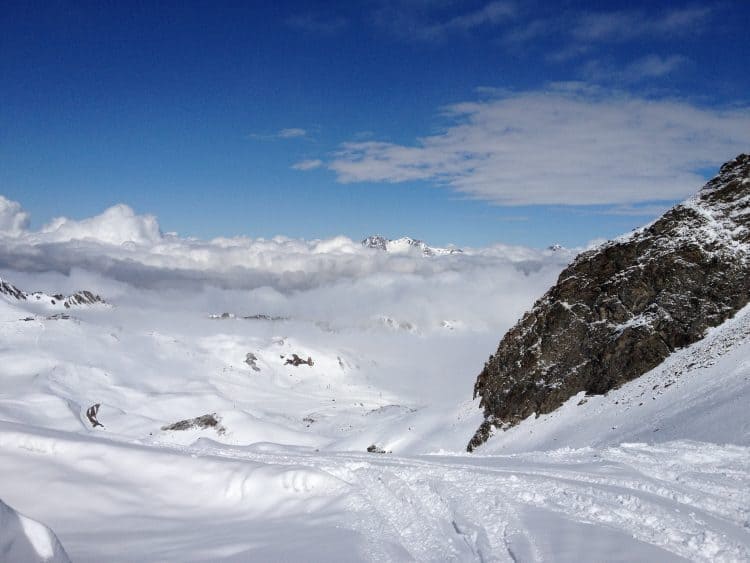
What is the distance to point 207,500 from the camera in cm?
1428

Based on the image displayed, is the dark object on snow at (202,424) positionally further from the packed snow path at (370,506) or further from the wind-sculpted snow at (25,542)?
the wind-sculpted snow at (25,542)

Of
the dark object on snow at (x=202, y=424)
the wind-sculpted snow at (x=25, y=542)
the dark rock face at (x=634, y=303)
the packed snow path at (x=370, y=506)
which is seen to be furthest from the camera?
the dark object on snow at (x=202, y=424)

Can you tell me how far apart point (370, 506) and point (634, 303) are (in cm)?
3904

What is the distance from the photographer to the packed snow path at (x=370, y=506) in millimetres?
10780

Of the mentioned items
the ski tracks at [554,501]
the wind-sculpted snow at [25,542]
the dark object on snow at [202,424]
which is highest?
the wind-sculpted snow at [25,542]

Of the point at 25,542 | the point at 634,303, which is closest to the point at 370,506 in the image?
the point at 25,542

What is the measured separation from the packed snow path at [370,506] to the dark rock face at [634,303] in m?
26.3

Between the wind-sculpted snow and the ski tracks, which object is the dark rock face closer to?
the ski tracks

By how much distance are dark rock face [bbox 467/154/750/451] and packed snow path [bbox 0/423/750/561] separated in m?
26.3

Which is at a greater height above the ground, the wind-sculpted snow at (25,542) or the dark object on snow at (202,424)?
→ the wind-sculpted snow at (25,542)

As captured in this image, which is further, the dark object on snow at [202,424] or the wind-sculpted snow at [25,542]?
the dark object on snow at [202,424]

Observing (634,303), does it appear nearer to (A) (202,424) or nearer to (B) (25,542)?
(B) (25,542)

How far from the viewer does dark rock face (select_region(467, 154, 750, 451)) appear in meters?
41.0

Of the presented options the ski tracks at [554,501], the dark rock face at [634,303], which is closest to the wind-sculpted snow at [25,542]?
the ski tracks at [554,501]
